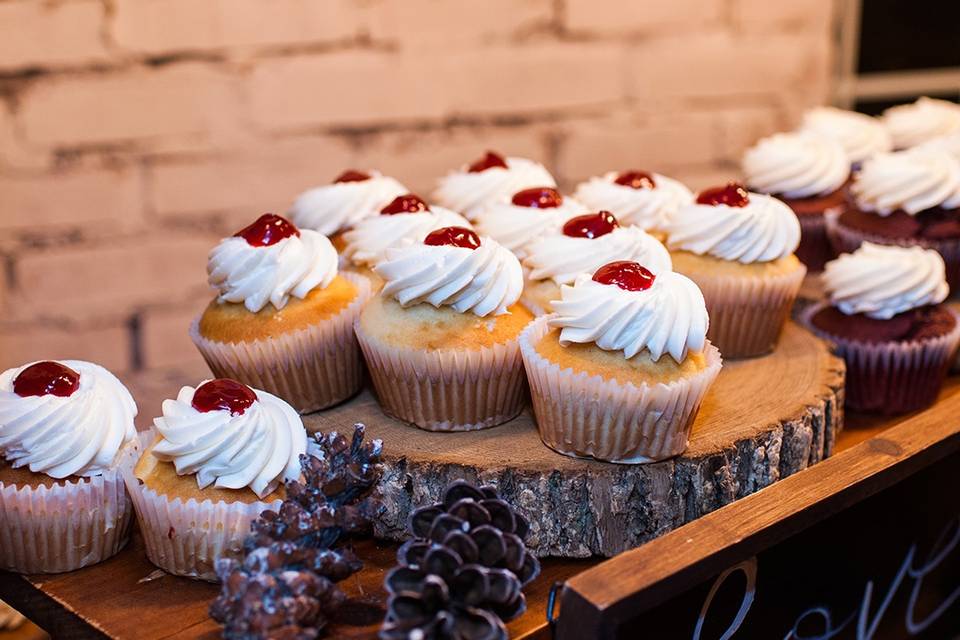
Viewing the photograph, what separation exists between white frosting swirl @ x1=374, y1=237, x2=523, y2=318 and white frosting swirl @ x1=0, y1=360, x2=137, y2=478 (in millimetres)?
409

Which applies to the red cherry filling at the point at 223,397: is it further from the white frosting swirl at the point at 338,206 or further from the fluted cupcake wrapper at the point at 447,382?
the white frosting swirl at the point at 338,206

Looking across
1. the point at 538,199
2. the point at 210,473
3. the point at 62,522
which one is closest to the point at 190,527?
the point at 210,473

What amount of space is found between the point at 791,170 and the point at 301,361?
111 cm

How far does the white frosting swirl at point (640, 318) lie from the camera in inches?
54.6

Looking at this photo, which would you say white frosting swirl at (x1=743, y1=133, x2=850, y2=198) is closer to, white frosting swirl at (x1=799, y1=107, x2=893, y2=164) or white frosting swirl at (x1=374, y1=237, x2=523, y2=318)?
white frosting swirl at (x1=799, y1=107, x2=893, y2=164)

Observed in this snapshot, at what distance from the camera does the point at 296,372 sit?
5.22 ft

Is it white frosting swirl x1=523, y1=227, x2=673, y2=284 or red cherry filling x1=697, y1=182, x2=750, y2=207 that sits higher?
red cherry filling x1=697, y1=182, x2=750, y2=207

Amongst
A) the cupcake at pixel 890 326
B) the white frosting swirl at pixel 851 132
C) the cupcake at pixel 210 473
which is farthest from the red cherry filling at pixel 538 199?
the white frosting swirl at pixel 851 132

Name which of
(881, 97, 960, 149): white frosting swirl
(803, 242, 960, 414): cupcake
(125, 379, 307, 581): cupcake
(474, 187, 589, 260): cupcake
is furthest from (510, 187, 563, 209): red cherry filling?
(881, 97, 960, 149): white frosting swirl

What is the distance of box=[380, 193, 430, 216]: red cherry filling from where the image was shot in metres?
1.74

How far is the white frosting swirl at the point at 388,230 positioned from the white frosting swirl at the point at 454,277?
0.17m

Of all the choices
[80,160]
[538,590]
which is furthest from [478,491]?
[80,160]

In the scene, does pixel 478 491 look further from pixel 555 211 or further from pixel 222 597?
pixel 555 211

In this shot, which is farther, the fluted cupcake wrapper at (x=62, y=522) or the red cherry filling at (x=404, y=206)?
the red cherry filling at (x=404, y=206)
